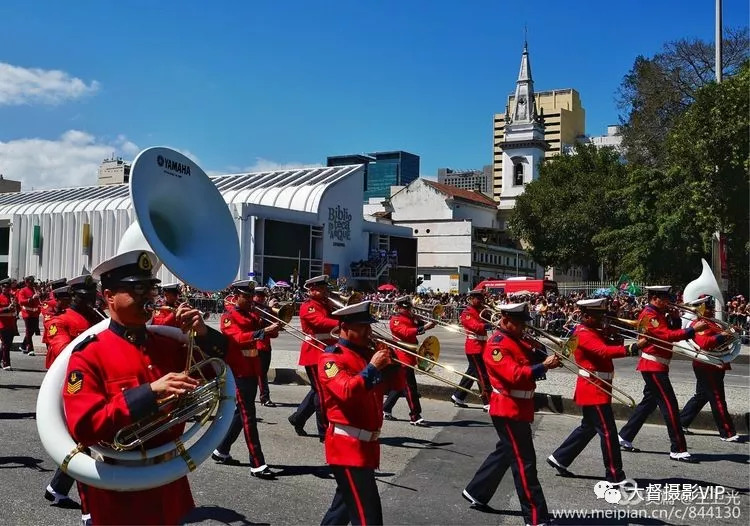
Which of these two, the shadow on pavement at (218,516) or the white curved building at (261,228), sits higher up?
the white curved building at (261,228)

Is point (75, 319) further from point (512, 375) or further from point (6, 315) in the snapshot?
point (6, 315)

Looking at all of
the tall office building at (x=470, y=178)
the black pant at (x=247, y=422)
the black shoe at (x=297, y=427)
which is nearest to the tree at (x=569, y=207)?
the black shoe at (x=297, y=427)

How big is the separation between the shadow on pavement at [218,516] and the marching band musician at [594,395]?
3.36m

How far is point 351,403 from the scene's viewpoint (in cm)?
502

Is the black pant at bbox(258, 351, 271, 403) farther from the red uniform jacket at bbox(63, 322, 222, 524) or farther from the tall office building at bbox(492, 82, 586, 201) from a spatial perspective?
the tall office building at bbox(492, 82, 586, 201)

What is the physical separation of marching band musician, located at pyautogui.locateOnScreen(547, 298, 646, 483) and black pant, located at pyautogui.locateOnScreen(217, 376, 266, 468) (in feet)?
10.2

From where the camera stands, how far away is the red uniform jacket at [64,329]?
703cm

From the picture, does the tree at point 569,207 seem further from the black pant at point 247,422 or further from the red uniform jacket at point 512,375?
the red uniform jacket at point 512,375

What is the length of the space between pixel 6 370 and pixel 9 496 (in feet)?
32.4

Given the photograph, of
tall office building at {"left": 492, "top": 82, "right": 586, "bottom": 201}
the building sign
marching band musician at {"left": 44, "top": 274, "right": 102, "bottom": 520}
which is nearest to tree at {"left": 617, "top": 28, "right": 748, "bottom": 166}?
the building sign

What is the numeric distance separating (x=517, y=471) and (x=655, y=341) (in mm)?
3539

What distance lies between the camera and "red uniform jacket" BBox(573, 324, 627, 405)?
7.53 meters

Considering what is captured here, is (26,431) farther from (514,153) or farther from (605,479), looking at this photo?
(514,153)

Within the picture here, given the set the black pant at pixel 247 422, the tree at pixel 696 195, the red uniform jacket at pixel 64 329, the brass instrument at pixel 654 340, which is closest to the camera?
the red uniform jacket at pixel 64 329
